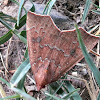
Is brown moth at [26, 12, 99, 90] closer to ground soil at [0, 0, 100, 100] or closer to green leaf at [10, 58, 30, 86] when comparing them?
green leaf at [10, 58, 30, 86]

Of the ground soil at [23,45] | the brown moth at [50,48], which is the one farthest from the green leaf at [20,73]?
the ground soil at [23,45]

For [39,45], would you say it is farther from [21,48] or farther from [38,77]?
[21,48]

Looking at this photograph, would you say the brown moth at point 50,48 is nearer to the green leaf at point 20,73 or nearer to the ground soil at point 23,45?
the green leaf at point 20,73

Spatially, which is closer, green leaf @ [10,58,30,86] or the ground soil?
green leaf @ [10,58,30,86]

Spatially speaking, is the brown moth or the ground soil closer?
the brown moth

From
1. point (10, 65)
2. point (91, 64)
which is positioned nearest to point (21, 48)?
point (10, 65)

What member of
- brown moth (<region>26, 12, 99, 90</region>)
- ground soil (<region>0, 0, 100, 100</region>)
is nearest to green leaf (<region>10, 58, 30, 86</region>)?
brown moth (<region>26, 12, 99, 90</region>)
